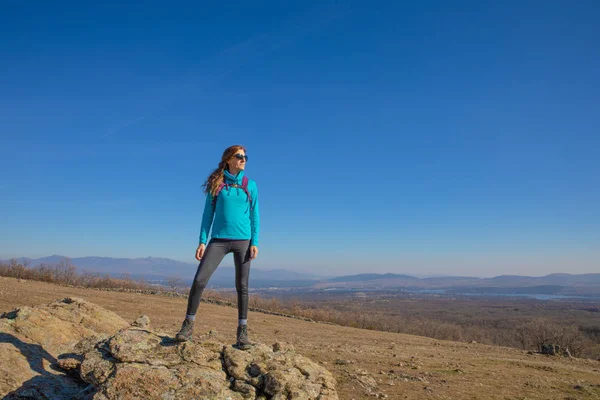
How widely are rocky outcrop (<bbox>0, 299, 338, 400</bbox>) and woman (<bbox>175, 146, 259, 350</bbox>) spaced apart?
0.32 m

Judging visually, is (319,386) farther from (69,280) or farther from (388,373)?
(69,280)

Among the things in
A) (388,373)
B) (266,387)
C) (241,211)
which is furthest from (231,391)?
(388,373)

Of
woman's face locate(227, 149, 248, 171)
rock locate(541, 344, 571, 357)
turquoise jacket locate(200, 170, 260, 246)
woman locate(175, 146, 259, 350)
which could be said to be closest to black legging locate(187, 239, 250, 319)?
woman locate(175, 146, 259, 350)

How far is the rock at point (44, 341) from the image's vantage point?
4.73 meters

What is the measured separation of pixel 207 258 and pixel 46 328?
3633 millimetres

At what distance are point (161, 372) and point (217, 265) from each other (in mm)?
1416

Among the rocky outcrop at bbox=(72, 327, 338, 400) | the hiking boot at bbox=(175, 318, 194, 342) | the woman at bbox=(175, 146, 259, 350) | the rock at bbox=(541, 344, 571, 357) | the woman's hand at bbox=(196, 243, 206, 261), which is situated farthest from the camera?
the rock at bbox=(541, 344, 571, 357)

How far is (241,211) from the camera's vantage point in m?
5.20

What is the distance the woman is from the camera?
4.98 metres

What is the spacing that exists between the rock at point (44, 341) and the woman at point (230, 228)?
1.77 metres

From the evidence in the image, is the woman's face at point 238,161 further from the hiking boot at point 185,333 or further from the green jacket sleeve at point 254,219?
the hiking boot at point 185,333

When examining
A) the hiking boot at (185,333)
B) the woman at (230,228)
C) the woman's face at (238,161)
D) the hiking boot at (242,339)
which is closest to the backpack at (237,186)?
the woman at (230,228)

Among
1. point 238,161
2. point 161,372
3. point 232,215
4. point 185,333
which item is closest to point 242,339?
point 185,333

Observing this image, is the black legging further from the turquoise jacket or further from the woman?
the turquoise jacket
